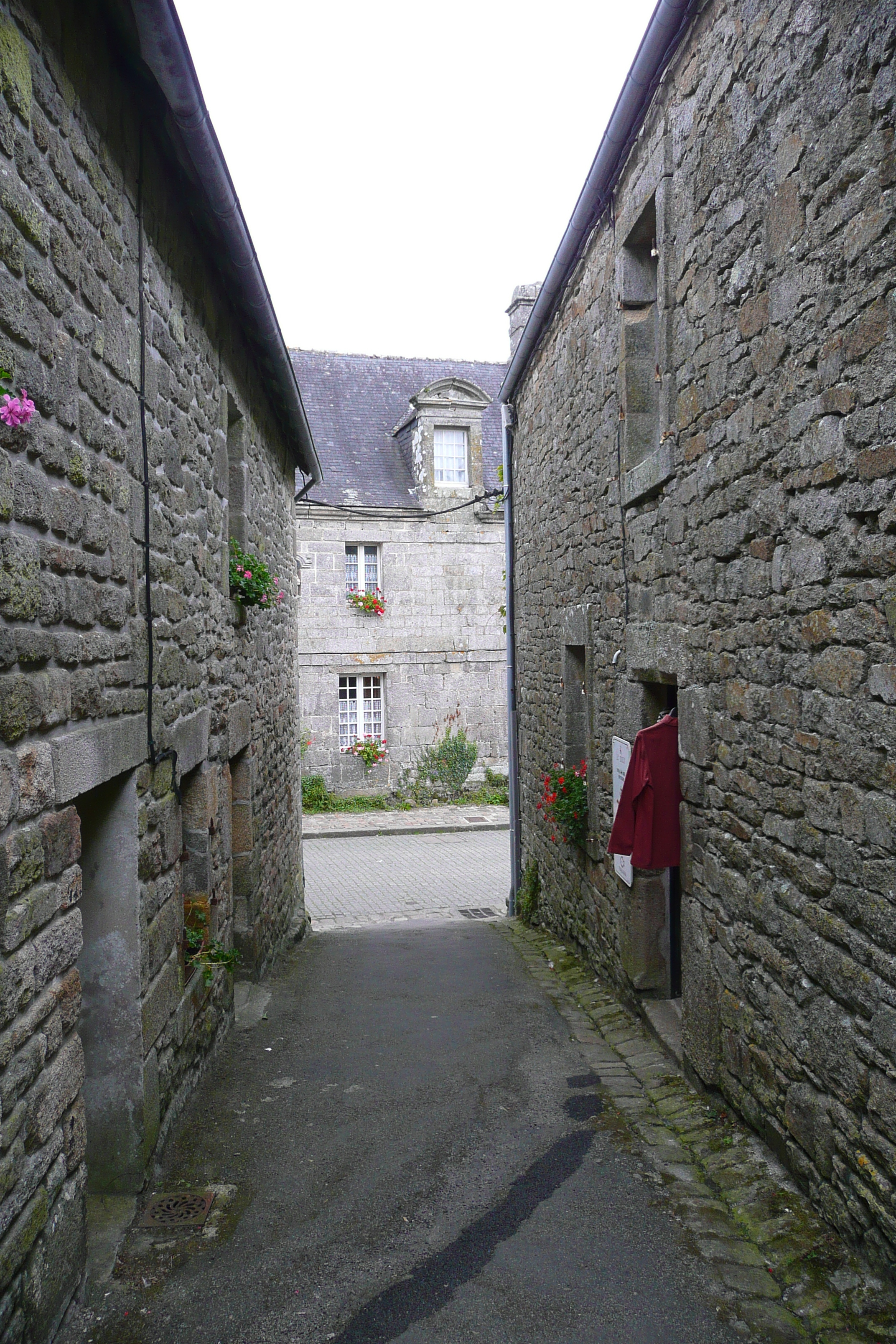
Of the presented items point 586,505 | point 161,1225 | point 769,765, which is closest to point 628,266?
point 586,505

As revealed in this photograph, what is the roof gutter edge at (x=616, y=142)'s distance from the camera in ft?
13.7

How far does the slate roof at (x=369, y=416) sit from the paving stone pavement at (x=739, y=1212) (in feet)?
43.8

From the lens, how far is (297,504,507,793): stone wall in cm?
1666

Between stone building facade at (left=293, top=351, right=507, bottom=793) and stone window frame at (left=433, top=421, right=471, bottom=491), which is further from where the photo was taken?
stone window frame at (left=433, top=421, right=471, bottom=491)

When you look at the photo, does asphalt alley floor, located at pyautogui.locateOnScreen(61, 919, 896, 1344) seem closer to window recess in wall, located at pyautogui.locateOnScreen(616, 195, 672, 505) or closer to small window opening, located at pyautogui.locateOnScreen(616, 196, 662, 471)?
window recess in wall, located at pyautogui.locateOnScreen(616, 195, 672, 505)

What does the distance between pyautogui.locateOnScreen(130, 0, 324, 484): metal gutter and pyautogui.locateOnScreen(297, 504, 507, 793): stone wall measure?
9.92 m

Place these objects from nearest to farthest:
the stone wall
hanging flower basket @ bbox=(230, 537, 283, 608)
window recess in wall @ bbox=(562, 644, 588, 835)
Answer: hanging flower basket @ bbox=(230, 537, 283, 608)
window recess in wall @ bbox=(562, 644, 588, 835)
the stone wall

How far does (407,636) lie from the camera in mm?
17094

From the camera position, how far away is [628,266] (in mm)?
5430

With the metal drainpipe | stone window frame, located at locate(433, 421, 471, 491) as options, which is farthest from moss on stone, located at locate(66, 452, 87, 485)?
stone window frame, located at locate(433, 421, 471, 491)

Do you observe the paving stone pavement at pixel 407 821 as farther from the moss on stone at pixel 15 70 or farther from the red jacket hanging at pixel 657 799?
the moss on stone at pixel 15 70

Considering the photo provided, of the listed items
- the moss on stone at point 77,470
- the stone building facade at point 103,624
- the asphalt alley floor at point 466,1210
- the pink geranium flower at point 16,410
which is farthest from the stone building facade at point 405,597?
the pink geranium flower at point 16,410

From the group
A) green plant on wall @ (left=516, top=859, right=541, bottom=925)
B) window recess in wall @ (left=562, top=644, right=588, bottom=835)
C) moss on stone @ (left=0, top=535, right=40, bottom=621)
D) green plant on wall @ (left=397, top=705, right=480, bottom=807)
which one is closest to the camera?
moss on stone @ (left=0, top=535, right=40, bottom=621)

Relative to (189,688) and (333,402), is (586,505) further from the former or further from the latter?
(333,402)
